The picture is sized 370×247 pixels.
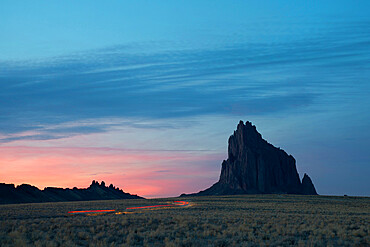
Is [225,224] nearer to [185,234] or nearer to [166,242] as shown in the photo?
[185,234]

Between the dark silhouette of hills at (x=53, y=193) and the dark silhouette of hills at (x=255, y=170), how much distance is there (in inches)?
1812

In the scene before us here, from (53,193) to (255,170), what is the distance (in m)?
81.4

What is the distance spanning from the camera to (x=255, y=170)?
561 feet

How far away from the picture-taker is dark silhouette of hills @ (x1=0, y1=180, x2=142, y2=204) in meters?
137

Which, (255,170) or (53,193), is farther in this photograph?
(255,170)

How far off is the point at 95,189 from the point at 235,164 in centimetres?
6366

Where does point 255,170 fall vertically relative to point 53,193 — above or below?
above

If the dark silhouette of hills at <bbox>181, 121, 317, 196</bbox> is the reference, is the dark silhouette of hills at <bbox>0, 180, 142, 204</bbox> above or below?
below

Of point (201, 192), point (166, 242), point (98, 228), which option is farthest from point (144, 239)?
point (201, 192)

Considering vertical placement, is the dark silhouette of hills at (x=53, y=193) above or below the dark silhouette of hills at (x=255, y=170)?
below

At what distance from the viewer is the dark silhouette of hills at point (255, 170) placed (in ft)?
547

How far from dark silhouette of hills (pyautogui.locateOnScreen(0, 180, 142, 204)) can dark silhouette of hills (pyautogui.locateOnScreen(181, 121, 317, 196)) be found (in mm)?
46022

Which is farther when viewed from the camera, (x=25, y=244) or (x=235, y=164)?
(x=235, y=164)

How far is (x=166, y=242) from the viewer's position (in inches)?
823
